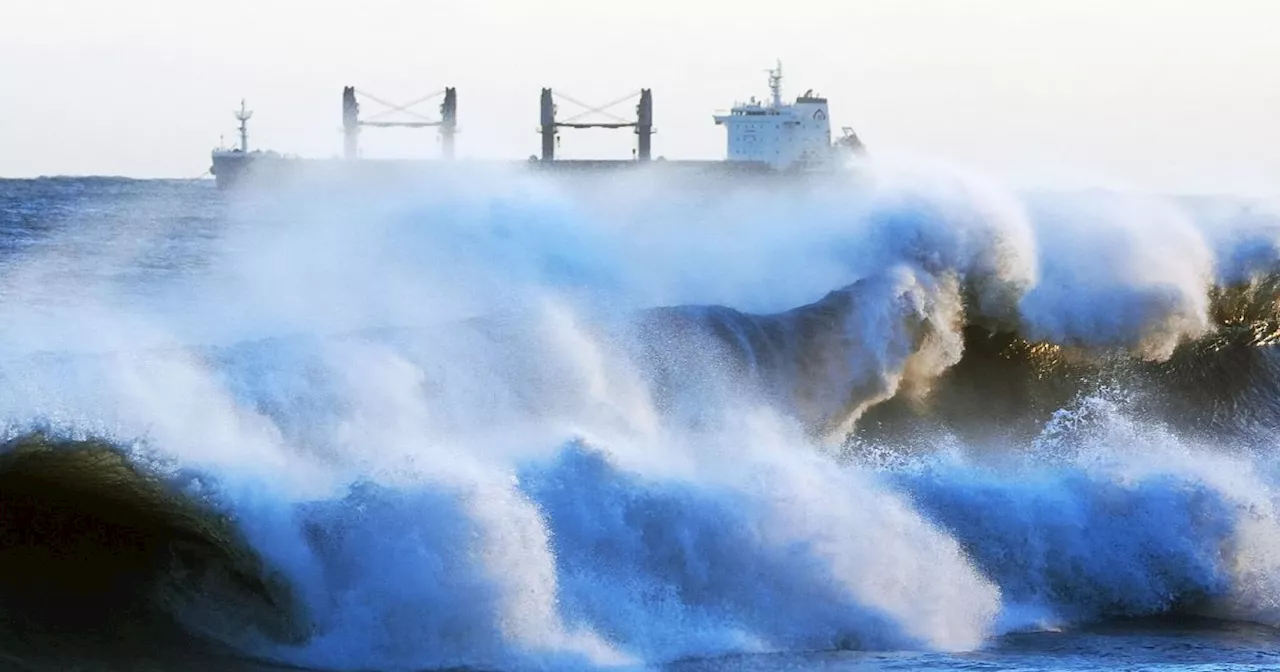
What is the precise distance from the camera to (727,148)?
354ft

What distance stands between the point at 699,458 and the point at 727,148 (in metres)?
92.9

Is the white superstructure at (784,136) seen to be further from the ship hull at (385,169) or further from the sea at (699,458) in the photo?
the sea at (699,458)

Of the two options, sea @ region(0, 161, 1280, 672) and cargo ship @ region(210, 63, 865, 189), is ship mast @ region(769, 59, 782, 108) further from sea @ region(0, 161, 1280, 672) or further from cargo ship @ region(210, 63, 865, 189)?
sea @ region(0, 161, 1280, 672)

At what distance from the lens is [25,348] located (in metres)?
19.3

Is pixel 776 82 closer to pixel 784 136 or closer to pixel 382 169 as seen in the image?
→ pixel 784 136

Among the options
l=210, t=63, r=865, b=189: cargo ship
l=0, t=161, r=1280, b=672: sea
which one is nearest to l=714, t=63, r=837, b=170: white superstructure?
l=210, t=63, r=865, b=189: cargo ship

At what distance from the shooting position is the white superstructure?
345ft

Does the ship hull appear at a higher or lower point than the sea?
higher

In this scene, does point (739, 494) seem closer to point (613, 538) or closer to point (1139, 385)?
point (613, 538)

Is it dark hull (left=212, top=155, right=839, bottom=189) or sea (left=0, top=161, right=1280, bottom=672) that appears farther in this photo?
dark hull (left=212, top=155, right=839, bottom=189)

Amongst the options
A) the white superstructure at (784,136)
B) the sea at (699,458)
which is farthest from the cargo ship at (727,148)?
the sea at (699,458)

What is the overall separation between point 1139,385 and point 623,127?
95305 mm

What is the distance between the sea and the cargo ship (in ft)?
260

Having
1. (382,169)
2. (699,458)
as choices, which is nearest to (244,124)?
(382,169)
